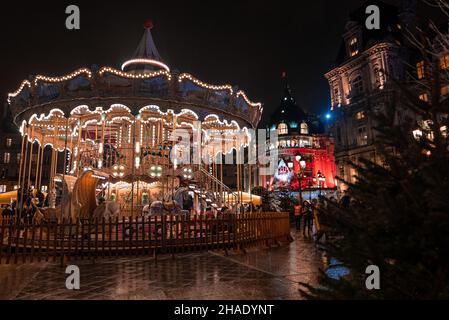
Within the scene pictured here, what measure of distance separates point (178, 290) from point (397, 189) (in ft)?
13.3

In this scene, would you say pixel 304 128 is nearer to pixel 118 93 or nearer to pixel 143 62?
pixel 143 62

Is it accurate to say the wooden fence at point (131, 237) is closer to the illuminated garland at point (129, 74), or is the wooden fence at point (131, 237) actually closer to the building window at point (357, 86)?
the illuminated garland at point (129, 74)

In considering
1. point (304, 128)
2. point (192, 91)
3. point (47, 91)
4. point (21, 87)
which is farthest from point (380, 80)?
point (21, 87)

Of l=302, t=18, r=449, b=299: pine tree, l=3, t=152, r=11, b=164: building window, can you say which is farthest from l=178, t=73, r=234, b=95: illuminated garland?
l=3, t=152, r=11, b=164: building window

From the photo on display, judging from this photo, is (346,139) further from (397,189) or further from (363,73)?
(397,189)

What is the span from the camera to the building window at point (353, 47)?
4333 centimetres

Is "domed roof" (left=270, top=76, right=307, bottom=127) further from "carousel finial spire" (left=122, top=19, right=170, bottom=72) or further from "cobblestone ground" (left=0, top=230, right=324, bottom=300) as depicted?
"cobblestone ground" (left=0, top=230, right=324, bottom=300)

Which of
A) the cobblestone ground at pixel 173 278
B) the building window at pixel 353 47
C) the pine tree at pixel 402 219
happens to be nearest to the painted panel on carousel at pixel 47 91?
the cobblestone ground at pixel 173 278

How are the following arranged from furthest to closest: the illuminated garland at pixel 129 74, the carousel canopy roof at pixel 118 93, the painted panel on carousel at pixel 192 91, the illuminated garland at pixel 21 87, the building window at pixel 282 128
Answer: the building window at pixel 282 128
the illuminated garland at pixel 21 87
the painted panel on carousel at pixel 192 91
the carousel canopy roof at pixel 118 93
the illuminated garland at pixel 129 74

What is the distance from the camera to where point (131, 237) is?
30.0ft

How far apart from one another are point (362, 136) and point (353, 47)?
12682 mm

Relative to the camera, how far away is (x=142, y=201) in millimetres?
15680

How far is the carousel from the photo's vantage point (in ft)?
39.7

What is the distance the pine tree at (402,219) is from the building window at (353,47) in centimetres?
4592
